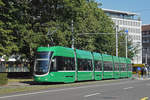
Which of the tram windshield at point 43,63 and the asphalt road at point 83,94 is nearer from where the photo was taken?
the asphalt road at point 83,94

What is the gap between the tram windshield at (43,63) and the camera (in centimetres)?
2906

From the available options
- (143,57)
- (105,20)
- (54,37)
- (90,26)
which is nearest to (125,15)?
(143,57)

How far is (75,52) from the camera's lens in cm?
3331

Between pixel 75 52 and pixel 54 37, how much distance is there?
826cm

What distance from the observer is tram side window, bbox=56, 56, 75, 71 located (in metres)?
29.9

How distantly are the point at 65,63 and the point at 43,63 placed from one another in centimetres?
252

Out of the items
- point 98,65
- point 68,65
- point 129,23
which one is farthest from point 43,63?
point 129,23

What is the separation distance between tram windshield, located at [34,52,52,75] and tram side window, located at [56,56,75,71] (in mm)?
959

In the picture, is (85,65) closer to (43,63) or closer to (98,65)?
(98,65)

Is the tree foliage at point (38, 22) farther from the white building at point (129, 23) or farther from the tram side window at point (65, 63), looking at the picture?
the white building at point (129, 23)

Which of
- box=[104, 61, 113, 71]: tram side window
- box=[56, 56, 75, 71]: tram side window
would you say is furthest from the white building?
box=[56, 56, 75, 71]: tram side window

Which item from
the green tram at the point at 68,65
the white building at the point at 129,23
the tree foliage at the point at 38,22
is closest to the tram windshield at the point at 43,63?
the green tram at the point at 68,65

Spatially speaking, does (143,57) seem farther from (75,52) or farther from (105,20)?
(75,52)

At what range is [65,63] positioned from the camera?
1220 inches
